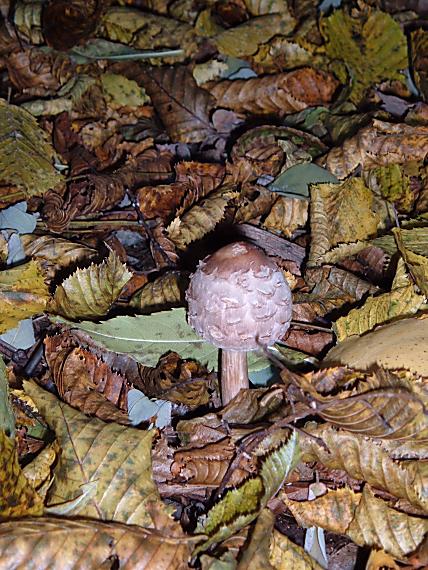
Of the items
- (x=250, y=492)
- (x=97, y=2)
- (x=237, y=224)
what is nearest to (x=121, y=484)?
(x=250, y=492)

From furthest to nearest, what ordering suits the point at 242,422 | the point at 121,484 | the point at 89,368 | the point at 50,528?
the point at 89,368 → the point at 242,422 → the point at 121,484 → the point at 50,528

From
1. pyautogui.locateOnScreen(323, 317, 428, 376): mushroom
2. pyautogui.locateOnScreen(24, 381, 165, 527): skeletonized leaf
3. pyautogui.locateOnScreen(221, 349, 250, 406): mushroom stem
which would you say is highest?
pyautogui.locateOnScreen(24, 381, 165, 527): skeletonized leaf

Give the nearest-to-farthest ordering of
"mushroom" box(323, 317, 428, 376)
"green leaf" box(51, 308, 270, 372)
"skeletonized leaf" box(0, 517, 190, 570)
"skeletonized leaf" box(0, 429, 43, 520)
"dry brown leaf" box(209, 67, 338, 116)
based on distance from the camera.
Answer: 1. "skeletonized leaf" box(0, 517, 190, 570)
2. "skeletonized leaf" box(0, 429, 43, 520)
3. "mushroom" box(323, 317, 428, 376)
4. "green leaf" box(51, 308, 270, 372)
5. "dry brown leaf" box(209, 67, 338, 116)

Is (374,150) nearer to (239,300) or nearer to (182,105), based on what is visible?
(182,105)

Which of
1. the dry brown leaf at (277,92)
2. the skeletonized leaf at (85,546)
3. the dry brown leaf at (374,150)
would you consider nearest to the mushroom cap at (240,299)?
the skeletonized leaf at (85,546)

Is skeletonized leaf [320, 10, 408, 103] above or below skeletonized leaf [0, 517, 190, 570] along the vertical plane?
above

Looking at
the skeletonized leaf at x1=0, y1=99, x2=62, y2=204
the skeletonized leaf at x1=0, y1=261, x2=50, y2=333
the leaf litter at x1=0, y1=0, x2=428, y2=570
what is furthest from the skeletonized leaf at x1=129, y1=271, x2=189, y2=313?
the skeletonized leaf at x1=0, y1=99, x2=62, y2=204

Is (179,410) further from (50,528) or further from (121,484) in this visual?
(50,528)

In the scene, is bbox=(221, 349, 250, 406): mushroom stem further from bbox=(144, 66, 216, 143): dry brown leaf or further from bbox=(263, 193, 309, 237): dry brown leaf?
bbox=(144, 66, 216, 143): dry brown leaf
